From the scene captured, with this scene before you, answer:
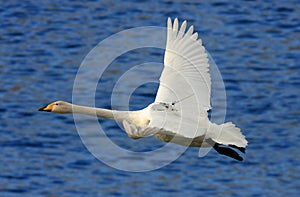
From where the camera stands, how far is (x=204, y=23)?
2553cm

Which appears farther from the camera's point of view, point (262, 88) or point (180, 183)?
point (262, 88)

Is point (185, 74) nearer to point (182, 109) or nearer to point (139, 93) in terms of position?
point (182, 109)

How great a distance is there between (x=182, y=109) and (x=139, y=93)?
9.83m

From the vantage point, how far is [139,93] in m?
22.7

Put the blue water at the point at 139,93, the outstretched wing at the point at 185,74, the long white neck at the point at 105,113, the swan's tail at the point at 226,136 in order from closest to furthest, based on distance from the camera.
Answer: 1. the long white neck at the point at 105,113
2. the swan's tail at the point at 226,136
3. the outstretched wing at the point at 185,74
4. the blue water at the point at 139,93

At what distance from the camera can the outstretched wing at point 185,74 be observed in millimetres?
13102

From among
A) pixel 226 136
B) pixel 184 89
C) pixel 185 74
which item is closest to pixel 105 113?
pixel 184 89

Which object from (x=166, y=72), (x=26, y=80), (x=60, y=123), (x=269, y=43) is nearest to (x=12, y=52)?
(x=26, y=80)

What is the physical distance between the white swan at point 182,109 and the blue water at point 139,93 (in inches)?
290

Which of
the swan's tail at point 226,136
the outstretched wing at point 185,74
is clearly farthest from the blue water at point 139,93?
the swan's tail at point 226,136

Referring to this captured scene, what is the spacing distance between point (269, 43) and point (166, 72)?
12.1 metres

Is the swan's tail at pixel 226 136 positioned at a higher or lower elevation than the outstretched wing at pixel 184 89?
lower

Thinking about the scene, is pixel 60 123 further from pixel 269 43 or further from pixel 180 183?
pixel 269 43

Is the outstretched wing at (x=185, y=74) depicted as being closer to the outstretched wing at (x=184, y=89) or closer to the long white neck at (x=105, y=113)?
the outstretched wing at (x=184, y=89)
